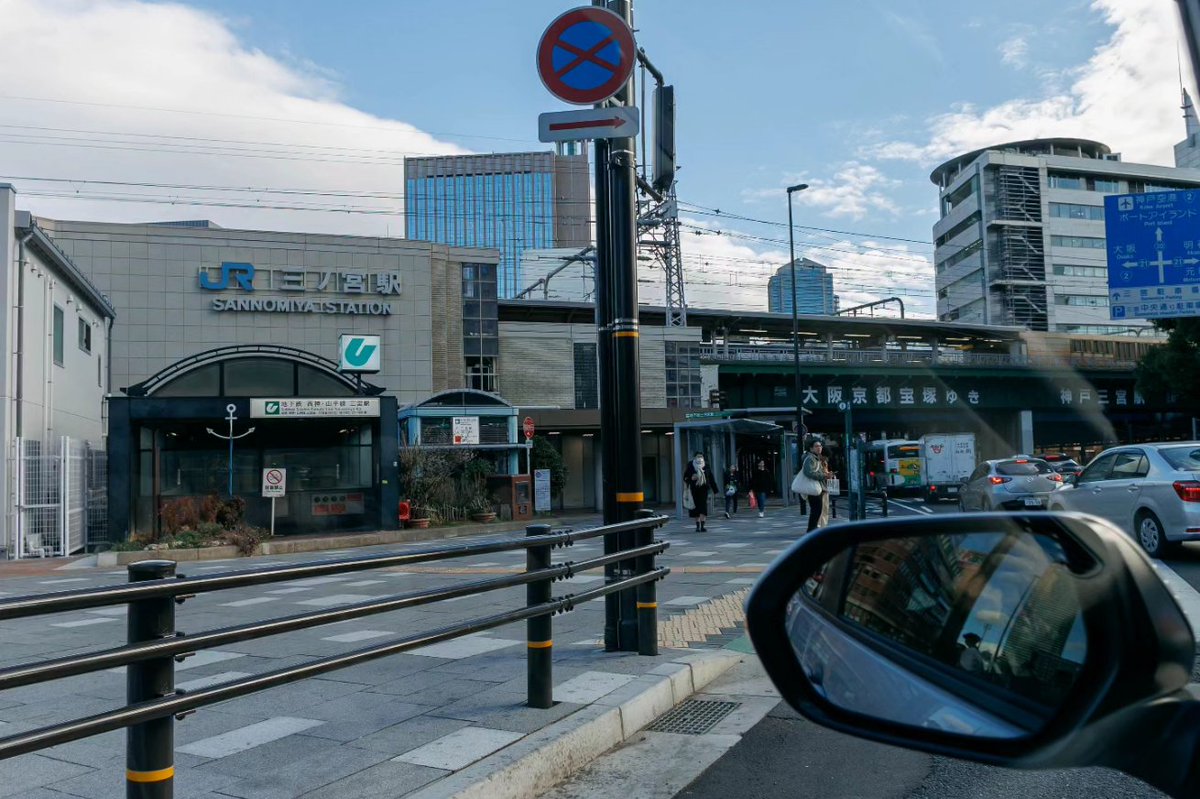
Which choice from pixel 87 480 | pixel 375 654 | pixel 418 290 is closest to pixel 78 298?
pixel 87 480

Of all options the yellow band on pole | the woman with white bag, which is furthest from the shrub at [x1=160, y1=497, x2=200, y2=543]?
the yellow band on pole

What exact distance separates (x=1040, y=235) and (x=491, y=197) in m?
80.9

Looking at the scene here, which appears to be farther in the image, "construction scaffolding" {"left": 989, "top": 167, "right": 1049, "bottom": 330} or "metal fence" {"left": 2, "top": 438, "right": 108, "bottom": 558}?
"construction scaffolding" {"left": 989, "top": 167, "right": 1049, "bottom": 330}

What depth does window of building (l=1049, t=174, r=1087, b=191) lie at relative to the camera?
270 feet

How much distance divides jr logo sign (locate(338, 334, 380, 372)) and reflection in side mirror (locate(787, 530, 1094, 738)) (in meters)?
30.4

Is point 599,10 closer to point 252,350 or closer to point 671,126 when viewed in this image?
point 671,126

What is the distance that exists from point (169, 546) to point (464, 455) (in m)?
10.3

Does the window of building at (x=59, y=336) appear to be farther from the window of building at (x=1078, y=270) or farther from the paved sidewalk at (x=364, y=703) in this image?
the window of building at (x=1078, y=270)

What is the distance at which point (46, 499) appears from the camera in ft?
70.7

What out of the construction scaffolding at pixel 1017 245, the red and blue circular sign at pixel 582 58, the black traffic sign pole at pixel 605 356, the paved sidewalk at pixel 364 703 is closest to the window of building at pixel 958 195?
the construction scaffolding at pixel 1017 245

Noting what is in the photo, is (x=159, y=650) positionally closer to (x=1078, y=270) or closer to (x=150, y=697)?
(x=150, y=697)

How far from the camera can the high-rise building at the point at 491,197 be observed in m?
127

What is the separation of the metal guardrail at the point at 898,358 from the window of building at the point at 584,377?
6202 mm

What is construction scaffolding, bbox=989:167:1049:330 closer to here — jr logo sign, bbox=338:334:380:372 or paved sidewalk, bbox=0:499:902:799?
jr logo sign, bbox=338:334:380:372
